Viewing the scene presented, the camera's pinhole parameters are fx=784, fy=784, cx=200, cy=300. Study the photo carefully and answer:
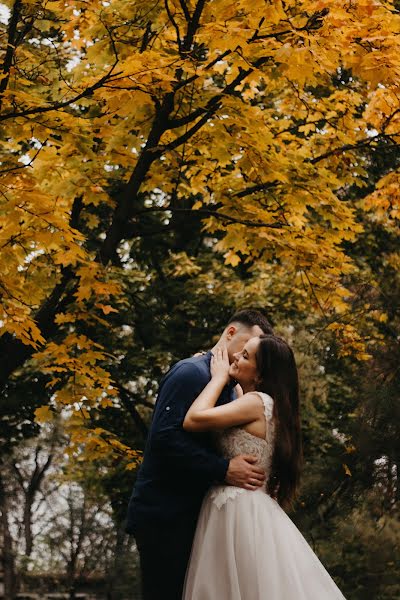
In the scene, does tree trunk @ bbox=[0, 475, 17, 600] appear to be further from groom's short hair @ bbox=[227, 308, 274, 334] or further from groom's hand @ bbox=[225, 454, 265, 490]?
groom's hand @ bbox=[225, 454, 265, 490]

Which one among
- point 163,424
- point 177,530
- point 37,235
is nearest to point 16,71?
point 37,235

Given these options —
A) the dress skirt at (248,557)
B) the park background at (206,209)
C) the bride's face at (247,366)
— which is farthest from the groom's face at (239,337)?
the park background at (206,209)

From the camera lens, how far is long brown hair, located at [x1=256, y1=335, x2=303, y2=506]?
12.0 ft

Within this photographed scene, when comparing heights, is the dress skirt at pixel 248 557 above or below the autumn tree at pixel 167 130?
below

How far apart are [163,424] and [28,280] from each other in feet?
14.4

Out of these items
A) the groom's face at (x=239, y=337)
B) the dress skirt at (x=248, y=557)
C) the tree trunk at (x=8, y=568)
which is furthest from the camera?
the tree trunk at (x=8, y=568)

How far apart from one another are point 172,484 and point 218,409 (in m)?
0.39

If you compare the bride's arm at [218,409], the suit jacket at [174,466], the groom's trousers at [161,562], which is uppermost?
the bride's arm at [218,409]

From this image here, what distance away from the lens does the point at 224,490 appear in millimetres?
3525

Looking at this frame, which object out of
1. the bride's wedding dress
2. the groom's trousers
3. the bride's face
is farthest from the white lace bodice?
the groom's trousers

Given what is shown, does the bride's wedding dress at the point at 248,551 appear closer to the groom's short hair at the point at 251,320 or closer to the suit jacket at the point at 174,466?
the suit jacket at the point at 174,466

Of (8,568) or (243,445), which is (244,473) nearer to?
(243,445)

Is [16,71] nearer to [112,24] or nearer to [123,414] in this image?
[112,24]

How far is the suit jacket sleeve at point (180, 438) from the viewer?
3.36 meters
